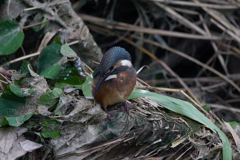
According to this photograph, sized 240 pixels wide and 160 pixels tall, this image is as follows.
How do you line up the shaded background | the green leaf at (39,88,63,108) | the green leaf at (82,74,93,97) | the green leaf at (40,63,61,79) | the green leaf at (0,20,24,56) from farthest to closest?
1. the shaded background
2. the green leaf at (0,20,24,56)
3. the green leaf at (40,63,61,79)
4. the green leaf at (82,74,93,97)
5. the green leaf at (39,88,63,108)

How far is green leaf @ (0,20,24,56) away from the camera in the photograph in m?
2.36

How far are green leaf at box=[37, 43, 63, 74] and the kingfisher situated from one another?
A: 17.1 inches

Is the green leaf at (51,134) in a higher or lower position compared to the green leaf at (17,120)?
lower

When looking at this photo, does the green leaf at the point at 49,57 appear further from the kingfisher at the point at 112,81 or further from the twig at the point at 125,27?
the twig at the point at 125,27

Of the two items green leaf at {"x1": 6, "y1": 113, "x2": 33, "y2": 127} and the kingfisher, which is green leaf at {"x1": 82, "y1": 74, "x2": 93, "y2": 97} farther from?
green leaf at {"x1": 6, "y1": 113, "x2": 33, "y2": 127}

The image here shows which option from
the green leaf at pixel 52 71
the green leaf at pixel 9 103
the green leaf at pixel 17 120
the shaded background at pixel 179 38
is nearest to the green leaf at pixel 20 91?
the green leaf at pixel 9 103

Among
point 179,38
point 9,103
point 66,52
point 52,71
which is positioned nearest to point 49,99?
point 9,103

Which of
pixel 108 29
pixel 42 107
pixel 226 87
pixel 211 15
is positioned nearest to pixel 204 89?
pixel 226 87

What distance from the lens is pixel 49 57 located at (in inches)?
89.4

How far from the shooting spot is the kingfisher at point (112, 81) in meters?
1.87

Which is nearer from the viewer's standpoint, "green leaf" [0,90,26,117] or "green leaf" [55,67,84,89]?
"green leaf" [0,90,26,117]

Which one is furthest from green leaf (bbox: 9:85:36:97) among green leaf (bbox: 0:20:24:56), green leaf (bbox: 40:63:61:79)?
green leaf (bbox: 0:20:24:56)

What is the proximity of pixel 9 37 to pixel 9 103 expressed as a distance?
2.33 feet

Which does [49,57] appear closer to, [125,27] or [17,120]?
[17,120]
